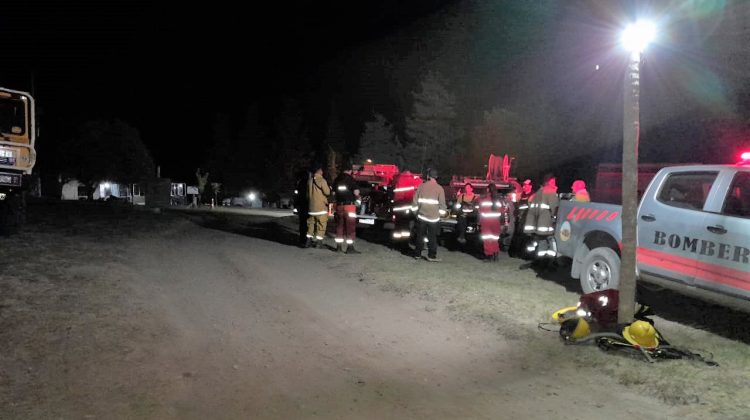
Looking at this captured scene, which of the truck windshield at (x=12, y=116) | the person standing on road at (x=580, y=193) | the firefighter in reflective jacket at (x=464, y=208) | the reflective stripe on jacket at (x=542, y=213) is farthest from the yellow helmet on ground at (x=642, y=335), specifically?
the truck windshield at (x=12, y=116)

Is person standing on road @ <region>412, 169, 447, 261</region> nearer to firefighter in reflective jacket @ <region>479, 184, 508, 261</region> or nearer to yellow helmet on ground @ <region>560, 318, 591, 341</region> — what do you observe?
firefighter in reflective jacket @ <region>479, 184, 508, 261</region>

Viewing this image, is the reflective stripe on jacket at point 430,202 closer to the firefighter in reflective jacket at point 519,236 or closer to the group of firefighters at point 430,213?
the group of firefighters at point 430,213

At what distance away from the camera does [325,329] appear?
21.9ft

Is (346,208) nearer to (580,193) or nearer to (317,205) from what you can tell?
(317,205)

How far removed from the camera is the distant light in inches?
249

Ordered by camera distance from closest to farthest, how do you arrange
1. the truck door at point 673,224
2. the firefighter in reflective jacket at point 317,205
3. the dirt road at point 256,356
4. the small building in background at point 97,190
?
the dirt road at point 256,356 → the truck door at point 673,224 → the firefighter in reflective jacket at point 317,205 → the small building in background at point 97,190

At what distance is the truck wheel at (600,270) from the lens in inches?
319

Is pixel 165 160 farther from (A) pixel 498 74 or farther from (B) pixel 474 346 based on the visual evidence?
(B) pixel 474 346

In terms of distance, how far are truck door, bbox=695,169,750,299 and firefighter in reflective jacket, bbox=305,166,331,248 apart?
7.74 meters

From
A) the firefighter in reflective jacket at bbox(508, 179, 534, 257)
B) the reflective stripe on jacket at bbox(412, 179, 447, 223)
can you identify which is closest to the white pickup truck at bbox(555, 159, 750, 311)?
the reflective stripe on jacket at bbox(412, 179, 447, 223)

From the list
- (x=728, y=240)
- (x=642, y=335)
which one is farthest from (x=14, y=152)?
(x=728, y=240)

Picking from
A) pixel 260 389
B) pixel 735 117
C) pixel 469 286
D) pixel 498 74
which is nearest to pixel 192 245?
pixel 469 286

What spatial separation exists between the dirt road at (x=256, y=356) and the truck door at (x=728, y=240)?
85.3 inches

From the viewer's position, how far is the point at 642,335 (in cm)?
596
